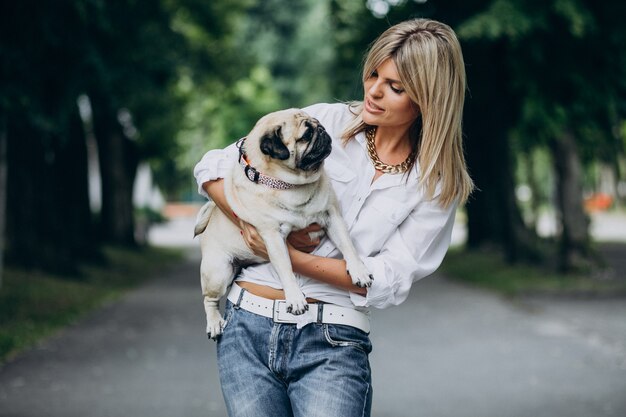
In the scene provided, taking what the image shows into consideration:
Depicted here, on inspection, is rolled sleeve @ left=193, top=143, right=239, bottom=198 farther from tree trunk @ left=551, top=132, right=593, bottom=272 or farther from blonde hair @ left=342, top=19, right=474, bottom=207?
tree trunk @ left=551, top=132, right=593, bottom=272

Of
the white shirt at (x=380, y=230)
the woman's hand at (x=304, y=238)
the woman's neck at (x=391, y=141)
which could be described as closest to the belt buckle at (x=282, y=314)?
the white shirt at (x=380, y=230)

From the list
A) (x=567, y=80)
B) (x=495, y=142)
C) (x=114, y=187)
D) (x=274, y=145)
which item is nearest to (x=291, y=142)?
(x=274, y=145)

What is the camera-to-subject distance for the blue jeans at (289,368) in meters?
3.11

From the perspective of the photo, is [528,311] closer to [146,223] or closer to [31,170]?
[31,170]

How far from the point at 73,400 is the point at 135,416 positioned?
2.63 ft

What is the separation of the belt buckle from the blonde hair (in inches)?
24.9

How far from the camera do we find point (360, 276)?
122 inches

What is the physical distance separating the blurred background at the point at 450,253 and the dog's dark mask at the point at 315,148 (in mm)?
699

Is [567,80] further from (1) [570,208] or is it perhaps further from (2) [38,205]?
(2) [38,205]

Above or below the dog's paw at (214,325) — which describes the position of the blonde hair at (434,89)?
above

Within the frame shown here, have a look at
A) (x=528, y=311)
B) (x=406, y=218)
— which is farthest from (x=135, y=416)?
(x=528, y=311)

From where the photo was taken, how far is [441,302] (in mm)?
14805

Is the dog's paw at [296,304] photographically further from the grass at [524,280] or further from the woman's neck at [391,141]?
the grass at [524,280]

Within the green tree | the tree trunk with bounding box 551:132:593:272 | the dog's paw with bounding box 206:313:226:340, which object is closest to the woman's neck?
the dog's paw with bounding box 206:313:226:340
